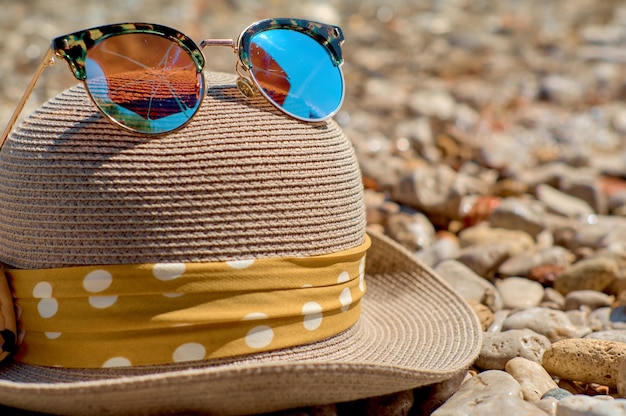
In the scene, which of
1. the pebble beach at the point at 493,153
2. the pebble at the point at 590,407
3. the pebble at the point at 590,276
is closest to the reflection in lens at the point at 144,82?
the pebble beach at the point at 493,153

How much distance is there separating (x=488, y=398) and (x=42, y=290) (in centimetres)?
117

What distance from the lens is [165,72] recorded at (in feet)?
6.52

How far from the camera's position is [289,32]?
2.20 meters

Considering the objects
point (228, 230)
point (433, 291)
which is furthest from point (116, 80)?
point (433, 291)

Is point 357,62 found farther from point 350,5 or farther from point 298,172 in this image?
point 298,172

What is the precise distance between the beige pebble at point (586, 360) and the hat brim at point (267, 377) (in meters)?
0.28

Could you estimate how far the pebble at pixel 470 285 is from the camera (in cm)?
311

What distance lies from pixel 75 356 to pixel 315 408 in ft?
2.03

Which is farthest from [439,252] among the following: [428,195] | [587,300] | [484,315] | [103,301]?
[103,301]

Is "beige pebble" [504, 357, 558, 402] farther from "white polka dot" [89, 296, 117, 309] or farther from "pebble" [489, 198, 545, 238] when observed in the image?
"pebble" [489, 198, 545, 238]

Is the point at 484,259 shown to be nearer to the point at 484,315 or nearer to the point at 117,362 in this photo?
the point at 484,315

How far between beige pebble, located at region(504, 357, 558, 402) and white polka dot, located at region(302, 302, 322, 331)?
643mm

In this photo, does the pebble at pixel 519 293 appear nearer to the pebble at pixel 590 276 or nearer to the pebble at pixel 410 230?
the pebble at pixel 590 276

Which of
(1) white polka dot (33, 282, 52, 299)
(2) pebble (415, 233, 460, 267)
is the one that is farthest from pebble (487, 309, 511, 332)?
(1) white polka dot (33, 282, 52, 299)
